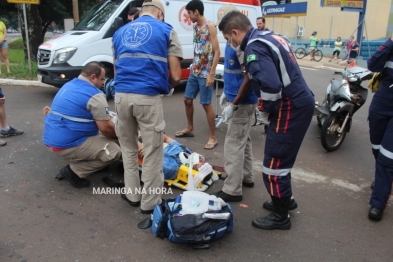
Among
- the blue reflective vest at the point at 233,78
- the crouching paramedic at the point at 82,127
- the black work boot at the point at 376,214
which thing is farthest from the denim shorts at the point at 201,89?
the black work boot at the point at 376,214

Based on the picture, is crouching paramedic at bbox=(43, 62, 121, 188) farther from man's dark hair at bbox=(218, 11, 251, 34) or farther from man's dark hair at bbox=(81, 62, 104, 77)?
man's dark hair at bbox=(218, 11, 251, 34)

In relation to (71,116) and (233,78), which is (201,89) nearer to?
(233,78)

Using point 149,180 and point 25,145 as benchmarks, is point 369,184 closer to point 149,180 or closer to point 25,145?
point 149,180

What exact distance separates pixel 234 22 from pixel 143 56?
0.81 metres

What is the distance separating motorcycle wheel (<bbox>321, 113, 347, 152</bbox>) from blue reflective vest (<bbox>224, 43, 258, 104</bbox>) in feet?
6.22

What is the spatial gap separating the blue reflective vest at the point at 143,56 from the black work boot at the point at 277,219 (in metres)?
1.43

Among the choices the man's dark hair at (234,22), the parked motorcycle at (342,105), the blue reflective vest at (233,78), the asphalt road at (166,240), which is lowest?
the asphalt road at (166,240)

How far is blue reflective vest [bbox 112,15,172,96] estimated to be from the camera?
289cm

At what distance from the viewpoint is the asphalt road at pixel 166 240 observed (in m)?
2.70

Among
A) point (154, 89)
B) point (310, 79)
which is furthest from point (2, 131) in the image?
point (310, 79)

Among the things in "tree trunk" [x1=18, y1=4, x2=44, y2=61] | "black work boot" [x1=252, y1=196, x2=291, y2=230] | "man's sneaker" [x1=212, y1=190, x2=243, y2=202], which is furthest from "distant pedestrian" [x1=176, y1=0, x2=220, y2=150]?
"tree trunk" [x1=18, y1=4, x2=44, y2=61]

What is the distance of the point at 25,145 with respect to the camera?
4805 mm

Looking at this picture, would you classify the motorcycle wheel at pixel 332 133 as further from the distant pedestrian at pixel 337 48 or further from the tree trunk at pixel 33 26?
the distant pedestrian at pixel 337 48

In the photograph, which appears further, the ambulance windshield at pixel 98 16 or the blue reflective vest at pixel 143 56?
the ambulance windshield at pixel 98 16
